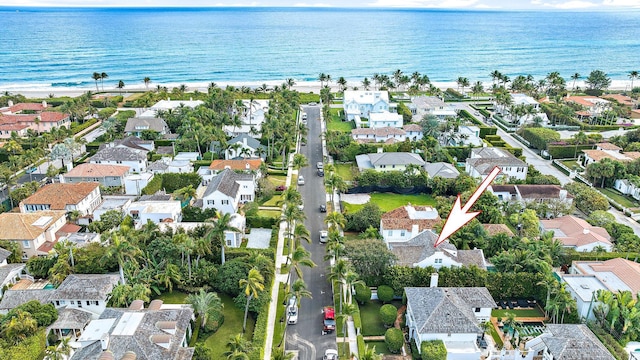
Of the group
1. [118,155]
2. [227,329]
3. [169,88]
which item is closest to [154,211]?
[227,329]

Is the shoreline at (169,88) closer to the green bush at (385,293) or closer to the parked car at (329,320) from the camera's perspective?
the green bush at (385,293)

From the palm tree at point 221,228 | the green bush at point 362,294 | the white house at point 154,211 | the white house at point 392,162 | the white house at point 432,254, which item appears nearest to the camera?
the green bush at point 362,294

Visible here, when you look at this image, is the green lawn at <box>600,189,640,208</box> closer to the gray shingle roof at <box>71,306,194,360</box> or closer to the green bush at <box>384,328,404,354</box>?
the green bush at <box>384,328,404,354</box>

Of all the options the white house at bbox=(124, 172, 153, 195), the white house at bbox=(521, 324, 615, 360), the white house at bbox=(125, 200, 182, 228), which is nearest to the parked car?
the white house at bbox=(521, 324, 615, 360)

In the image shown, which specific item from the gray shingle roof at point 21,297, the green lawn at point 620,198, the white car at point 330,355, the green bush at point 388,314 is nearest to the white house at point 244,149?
the gray shingle roof at point 21,297

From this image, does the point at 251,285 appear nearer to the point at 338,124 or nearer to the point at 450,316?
the point at 450,316

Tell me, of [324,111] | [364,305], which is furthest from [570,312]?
[324,111]
